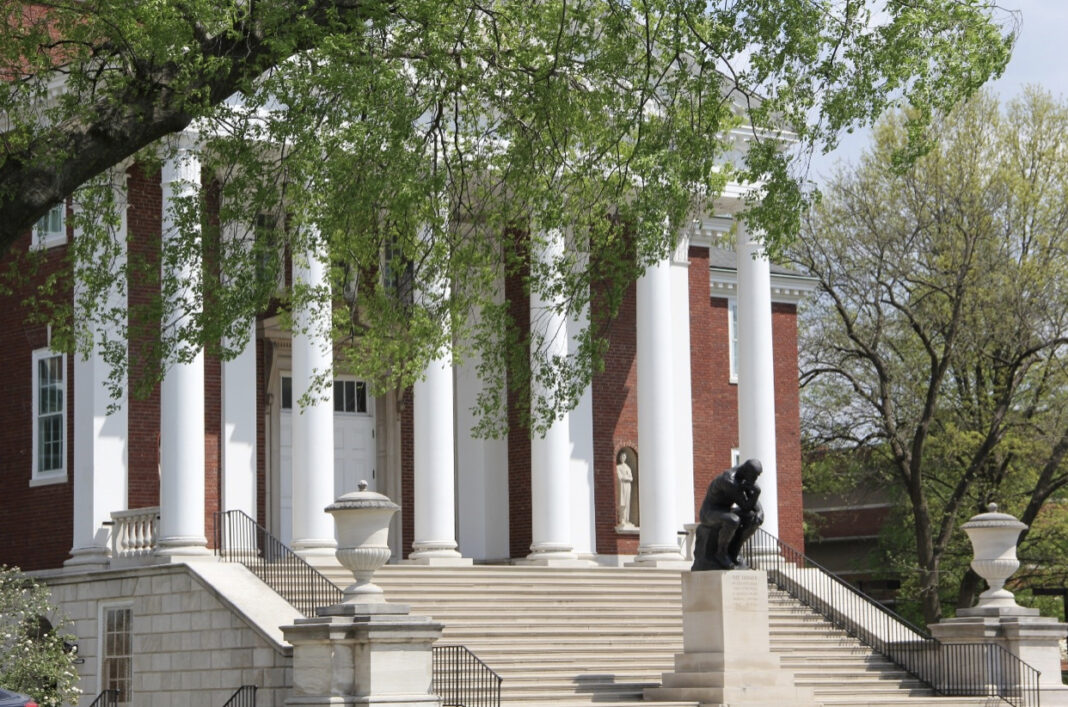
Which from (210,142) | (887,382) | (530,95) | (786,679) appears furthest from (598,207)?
(887,382)

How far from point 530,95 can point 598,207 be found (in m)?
2.11

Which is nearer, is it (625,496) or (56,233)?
(56,233)

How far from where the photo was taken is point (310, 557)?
91.0 ft

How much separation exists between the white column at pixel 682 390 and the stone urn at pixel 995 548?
6570mm

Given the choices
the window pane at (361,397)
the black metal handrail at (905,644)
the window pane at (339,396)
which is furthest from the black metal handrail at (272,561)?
the black metal handrail at (905,644)

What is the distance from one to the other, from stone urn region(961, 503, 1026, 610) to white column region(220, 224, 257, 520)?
1141 centimetres

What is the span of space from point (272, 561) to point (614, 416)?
9.13m

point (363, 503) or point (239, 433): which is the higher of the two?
point (239, 433)

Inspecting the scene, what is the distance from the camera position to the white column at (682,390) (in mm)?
34094

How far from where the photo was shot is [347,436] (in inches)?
1318

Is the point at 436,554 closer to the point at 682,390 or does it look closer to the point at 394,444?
the point at 394,444

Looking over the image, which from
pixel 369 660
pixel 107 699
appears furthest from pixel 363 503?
pixel 107 699

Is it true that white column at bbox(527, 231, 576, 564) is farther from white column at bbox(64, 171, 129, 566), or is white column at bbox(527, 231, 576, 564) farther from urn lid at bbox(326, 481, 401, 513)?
urn lid at bbox(326, 481, 401, 513)

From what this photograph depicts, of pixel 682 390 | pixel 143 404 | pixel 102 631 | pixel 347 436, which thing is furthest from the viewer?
pixel 682 390
